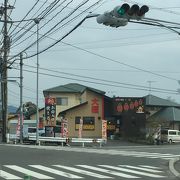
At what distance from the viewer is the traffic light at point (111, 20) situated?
51.0ft

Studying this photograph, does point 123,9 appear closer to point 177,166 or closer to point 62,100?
point 177,166

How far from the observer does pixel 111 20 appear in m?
15.7

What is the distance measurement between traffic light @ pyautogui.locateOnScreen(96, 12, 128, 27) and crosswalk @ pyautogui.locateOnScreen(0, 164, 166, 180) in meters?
5.59

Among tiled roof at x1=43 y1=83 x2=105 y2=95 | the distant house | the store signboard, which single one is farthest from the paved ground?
tiled roof at x1=43 y1=83 x2=105 y2=95

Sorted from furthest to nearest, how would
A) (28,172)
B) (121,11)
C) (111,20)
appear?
1. (28,172)
2. (111,20)
3. (121,11)

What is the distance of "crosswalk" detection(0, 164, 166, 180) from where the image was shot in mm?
18469

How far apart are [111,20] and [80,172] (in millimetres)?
6901

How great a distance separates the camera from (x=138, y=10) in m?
14.5

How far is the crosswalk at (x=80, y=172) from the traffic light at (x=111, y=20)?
18.3ft

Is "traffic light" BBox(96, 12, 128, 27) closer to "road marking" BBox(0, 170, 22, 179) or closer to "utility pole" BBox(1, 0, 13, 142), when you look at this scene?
"road marking" BBox(0, 170, 22, 179)

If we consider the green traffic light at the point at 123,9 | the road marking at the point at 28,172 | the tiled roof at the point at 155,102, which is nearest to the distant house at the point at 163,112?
the tiled roof at the point at 155,102

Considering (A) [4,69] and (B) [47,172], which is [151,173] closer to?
(B) [47,172]

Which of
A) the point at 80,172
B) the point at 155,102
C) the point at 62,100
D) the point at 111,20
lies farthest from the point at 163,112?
the point at 111,20

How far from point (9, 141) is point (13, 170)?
1397 inches
